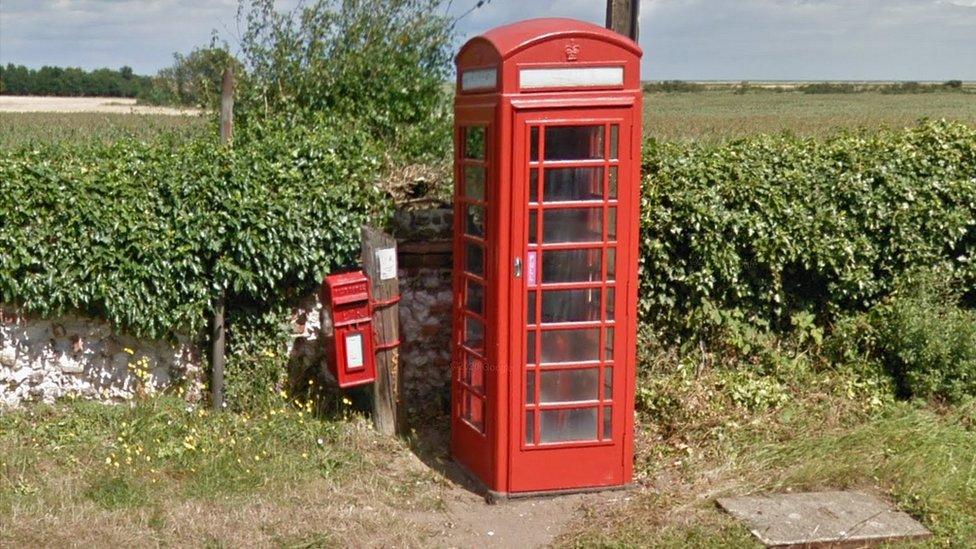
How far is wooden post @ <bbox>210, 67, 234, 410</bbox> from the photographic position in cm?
769

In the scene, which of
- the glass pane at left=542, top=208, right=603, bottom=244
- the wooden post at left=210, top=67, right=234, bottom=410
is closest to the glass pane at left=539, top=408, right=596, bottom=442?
the glass pane at left=542, top=208, right=603, bottom=244

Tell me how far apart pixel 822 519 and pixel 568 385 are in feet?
5.44

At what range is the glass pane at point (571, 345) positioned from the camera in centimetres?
646

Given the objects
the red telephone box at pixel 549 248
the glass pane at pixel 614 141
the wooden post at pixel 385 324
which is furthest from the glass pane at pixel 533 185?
the wooden post at pixel 385 324

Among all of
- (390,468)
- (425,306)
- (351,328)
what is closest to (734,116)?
(425,306)

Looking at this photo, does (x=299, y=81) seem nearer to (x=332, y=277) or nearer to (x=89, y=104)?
(x=332, y=277)

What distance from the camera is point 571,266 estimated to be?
6379 mm

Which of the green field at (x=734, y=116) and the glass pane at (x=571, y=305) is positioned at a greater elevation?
the green field at (x=734, y=116)

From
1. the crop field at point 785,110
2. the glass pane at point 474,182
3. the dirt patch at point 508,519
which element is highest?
the crop field at point 785,110

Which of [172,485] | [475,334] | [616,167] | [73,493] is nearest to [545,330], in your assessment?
[475,334]

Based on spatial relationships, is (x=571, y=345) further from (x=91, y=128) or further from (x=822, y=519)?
(x=91, y=128)

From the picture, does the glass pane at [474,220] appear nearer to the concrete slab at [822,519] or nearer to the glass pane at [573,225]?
the glass pane at [573,225]

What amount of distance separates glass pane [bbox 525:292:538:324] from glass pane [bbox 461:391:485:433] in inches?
28.2

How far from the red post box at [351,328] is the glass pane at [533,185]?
64.6 inches
